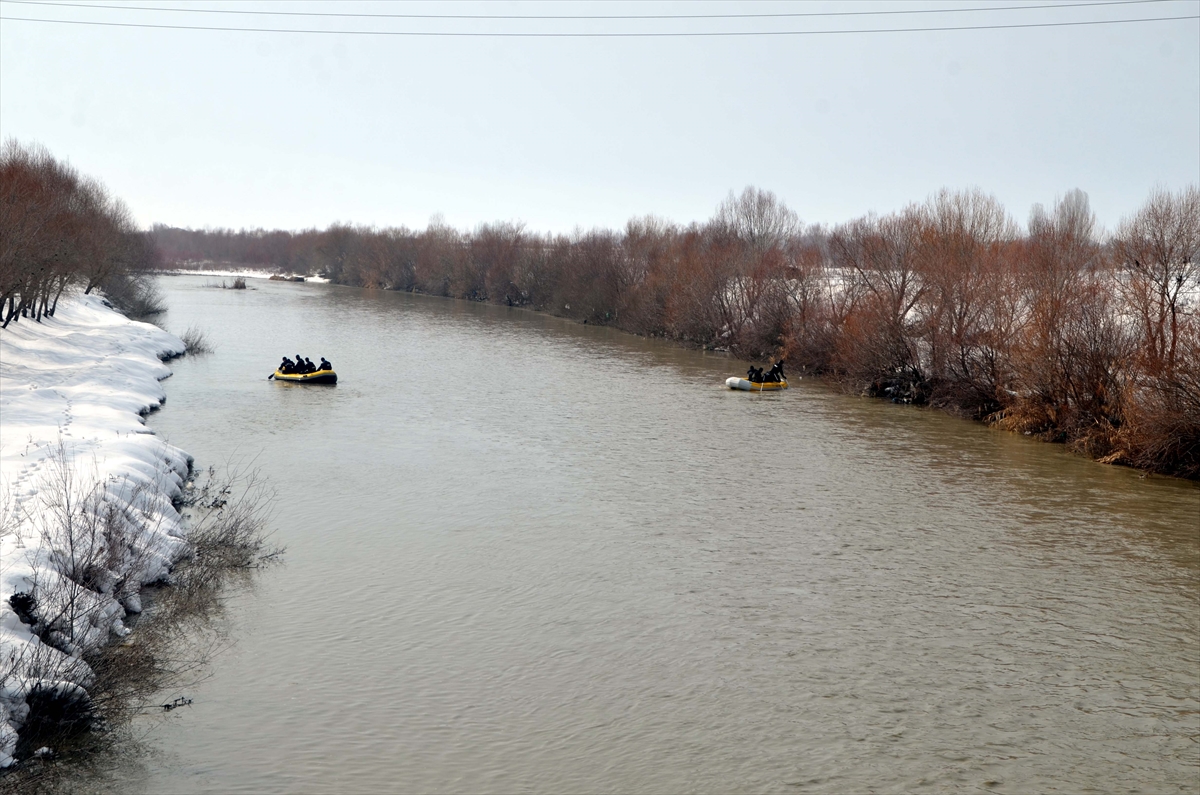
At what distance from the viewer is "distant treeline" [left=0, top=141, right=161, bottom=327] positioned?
96.4ft

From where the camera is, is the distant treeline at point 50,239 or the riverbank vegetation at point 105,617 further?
the distant treeline at point 50,239

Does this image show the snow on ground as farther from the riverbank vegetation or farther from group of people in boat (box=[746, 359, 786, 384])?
group of people in boat (box=[746, 359, 786, 384])

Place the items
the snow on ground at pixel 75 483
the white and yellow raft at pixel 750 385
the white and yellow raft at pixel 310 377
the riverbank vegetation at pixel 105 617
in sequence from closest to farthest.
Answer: the riverbank vegetation at pixel 105 617, the snow on ground at pixel 75 483, the white and yellow raft at pixel 310 377, the white and yellow raft at pixel 750 385

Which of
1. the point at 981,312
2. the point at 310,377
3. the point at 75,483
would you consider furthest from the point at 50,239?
the point at 981,312

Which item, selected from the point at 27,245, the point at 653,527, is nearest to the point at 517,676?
the point at 653,527

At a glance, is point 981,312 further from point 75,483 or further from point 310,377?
point 75,483

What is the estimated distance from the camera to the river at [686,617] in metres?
10.1

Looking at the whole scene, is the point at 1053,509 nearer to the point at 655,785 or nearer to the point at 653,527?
the point at 653,527

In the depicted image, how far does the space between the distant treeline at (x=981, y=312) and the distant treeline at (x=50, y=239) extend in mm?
29364

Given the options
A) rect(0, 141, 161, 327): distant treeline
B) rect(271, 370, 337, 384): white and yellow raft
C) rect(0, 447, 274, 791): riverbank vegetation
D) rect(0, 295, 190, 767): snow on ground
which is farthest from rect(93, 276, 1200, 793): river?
rect(0, 141, 161, 327): distant treeline

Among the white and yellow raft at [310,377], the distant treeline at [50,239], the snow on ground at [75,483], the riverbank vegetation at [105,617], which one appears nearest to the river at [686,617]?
the riverbank vegetation at [105,617]

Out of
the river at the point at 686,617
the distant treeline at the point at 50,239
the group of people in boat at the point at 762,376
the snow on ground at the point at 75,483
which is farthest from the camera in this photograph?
the group of people in boat at the point at 762,376

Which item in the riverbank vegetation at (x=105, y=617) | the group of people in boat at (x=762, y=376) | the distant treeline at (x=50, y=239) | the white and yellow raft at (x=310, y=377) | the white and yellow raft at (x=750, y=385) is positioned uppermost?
the distant treeline at (x=50, y=239)

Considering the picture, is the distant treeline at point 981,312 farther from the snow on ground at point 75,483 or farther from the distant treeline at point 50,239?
the distant treeline at point 50,239
